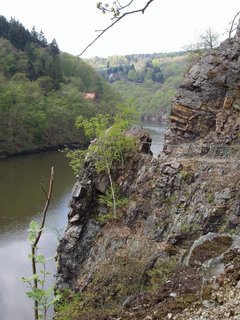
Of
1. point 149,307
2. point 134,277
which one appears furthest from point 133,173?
point 149,307

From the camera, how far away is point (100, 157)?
2327 cm

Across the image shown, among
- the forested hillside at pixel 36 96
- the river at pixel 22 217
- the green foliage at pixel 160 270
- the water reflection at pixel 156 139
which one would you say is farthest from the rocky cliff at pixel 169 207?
the forested hillside at pixel 36 96

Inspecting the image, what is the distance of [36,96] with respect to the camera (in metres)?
72.6

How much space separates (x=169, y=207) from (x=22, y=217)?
1783 centimetres

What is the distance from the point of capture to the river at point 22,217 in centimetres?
Answer: 2356

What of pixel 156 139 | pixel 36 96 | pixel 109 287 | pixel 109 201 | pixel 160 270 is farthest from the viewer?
pixel 36 96

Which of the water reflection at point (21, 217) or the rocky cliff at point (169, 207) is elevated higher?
the rocky cliff at point (169, 207)

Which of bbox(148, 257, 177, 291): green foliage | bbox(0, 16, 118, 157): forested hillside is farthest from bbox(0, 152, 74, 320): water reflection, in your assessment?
bbox(148, 257, 177, 291): green foliage

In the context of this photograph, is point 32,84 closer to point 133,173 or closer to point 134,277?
point 133,173

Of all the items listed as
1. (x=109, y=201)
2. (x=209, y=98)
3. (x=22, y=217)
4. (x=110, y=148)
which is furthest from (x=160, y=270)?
(x=22, y=217)

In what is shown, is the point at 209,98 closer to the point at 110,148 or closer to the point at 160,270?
the point at 110,148

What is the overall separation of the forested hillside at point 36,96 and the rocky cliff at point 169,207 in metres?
41.6

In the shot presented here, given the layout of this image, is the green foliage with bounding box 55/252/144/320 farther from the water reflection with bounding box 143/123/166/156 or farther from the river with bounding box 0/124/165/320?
the water reflection with bounding box 143/123/166/156

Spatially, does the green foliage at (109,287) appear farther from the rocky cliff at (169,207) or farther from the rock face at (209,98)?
the rock face at (209,98)
